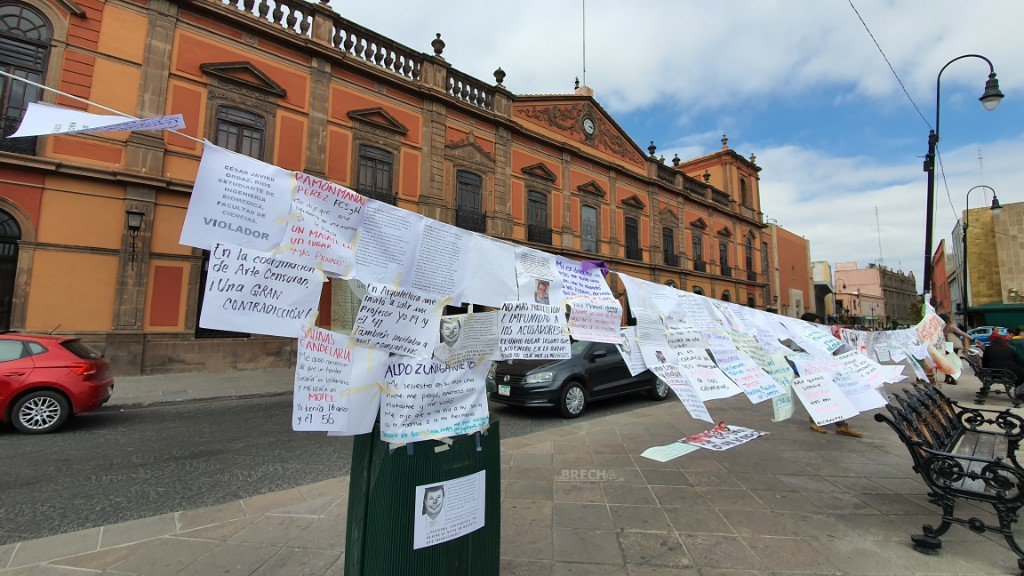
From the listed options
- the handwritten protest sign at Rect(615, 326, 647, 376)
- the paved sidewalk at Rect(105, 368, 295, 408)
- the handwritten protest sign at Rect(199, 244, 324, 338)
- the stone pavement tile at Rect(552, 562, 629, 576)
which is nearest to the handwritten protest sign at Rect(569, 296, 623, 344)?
the handwritten protest sign at Rect(615, 326, 647, 376)

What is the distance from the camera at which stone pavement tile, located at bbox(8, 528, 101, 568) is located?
3.05 m

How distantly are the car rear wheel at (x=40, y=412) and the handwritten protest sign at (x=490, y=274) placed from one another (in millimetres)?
7594

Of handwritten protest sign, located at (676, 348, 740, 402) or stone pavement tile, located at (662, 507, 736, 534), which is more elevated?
handwritten protest sign, located at (676, 348, 740, 402)

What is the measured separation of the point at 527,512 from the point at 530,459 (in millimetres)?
1456

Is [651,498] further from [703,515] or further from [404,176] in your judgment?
[404,176]

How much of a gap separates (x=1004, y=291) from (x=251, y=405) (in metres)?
42.2

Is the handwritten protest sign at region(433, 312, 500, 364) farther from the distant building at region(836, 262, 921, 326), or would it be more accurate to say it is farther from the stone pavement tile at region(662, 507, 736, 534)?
the distant building at region(836, 262, 921, 326)

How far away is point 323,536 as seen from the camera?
131 inches

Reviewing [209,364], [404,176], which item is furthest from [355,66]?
[209,364]

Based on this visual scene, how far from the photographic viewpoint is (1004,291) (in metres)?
28.9

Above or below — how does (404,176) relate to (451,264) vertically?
above

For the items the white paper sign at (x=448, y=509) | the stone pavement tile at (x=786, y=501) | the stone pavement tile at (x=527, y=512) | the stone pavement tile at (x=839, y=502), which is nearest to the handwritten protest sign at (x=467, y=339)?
the white paper sign at (x=448, y=509)

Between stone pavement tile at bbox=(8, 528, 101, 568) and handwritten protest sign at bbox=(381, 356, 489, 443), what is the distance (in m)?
2.87

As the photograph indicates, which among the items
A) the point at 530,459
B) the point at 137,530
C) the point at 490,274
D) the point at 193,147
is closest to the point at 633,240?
the point at 193,147
